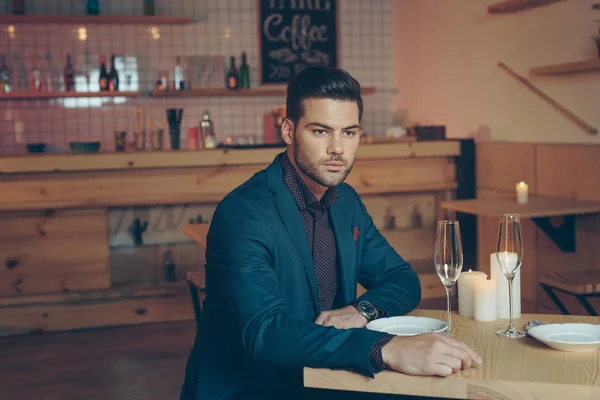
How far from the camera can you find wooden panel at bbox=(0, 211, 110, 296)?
497 cm

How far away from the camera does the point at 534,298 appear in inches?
197

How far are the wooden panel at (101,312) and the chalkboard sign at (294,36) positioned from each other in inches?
99.7

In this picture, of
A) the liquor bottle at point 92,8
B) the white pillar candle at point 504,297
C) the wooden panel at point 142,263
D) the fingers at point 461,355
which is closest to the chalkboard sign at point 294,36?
the liquor bottle at point 92,8

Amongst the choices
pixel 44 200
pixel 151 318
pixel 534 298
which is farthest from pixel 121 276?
pixel 534 298

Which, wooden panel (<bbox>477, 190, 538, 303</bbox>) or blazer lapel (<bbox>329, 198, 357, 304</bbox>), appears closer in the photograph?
blazer lapel (<bbox>329, 198, 357, 304</bbox>)

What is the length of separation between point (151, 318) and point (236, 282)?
3.58 m

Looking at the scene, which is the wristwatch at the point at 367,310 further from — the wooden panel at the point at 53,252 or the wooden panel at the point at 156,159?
the wooden panel at the point at 53,252

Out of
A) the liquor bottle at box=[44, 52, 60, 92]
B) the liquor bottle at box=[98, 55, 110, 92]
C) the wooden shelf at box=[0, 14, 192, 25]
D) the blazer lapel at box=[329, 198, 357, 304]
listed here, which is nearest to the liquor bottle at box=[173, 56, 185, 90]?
the wooden shelf at box=[0, 14, 192, 25]

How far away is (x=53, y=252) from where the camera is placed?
5.02m

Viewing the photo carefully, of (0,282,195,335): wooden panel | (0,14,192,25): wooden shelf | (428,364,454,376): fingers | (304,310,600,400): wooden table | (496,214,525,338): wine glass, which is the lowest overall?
(0,282,195,335): wooden panel

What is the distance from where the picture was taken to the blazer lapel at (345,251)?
6.97 ft

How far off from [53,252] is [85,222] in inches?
10.4

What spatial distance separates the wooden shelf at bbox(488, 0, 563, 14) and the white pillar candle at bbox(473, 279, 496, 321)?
3.26 meters

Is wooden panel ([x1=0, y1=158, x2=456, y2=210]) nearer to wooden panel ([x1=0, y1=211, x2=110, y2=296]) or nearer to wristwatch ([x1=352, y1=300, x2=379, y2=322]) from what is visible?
wooden panel ([x1=0, y1=211, x2=110, y2=296])
